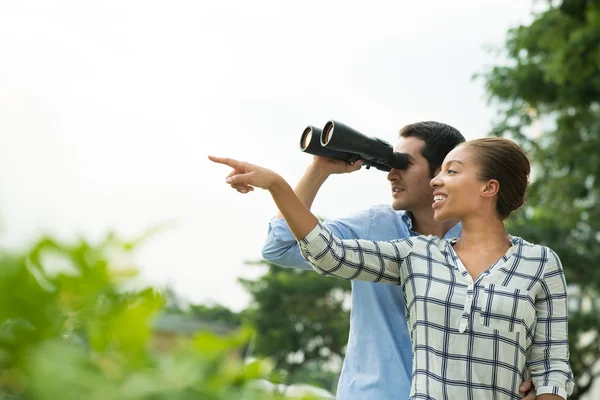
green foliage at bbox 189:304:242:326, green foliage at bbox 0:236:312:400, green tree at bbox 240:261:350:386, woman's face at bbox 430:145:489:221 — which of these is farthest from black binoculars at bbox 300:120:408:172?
green foliage at bbox 189:304:242:326

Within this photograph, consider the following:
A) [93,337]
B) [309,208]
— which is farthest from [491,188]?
[93,337]

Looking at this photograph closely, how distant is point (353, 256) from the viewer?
7.33 ft

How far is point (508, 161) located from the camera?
2430 millimetres

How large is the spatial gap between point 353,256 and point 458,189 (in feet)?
1.20

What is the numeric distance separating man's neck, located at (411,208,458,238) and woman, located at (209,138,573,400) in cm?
46

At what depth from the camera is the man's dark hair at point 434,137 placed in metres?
2.94

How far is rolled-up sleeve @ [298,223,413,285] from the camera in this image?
85.3 inches

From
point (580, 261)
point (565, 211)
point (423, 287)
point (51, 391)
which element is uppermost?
point (580, 261)

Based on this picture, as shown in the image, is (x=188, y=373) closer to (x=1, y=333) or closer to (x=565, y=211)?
(x=1, y=333)

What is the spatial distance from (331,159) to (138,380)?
2378 mm

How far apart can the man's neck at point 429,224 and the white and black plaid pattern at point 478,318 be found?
1.84 ft

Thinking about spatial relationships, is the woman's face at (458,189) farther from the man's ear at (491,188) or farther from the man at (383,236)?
the man at (383,236)

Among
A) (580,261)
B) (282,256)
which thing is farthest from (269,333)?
(282,256)

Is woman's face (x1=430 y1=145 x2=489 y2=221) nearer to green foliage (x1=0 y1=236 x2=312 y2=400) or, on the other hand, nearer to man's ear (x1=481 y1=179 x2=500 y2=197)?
man's ear (x1=481 y1=179 x2=500 y2=197)
